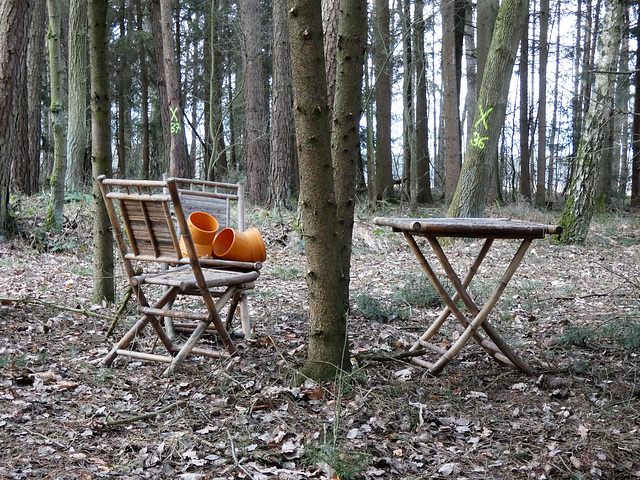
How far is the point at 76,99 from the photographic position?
12.5 meters

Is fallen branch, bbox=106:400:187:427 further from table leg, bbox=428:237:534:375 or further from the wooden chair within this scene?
table leg, bbox=428:237:534:375

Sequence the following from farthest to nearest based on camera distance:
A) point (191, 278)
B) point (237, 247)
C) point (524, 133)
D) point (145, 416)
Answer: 1. point (524, 133)
2. point (237, 247)
3. point (191, 278)
4. point (145, 416)

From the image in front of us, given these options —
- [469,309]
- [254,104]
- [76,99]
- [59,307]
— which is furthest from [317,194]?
[76,99]

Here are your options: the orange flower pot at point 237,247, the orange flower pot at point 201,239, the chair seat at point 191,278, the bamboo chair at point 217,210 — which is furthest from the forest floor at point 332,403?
the orange flower pot at point 201,239

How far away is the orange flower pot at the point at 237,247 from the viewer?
443 centimetres

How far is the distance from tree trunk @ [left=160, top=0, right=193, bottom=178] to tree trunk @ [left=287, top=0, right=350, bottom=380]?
10948 mm

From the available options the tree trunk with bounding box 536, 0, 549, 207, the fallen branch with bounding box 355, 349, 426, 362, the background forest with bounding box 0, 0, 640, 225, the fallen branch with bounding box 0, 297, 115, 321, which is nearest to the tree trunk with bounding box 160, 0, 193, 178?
the background forest with bounding box 0, 0, 640, 225

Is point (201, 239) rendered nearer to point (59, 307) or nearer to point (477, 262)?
point (59, 307)

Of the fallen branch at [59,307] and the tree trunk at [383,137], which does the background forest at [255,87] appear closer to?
the tree trunk at [383,137]

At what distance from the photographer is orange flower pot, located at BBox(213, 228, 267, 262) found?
14.5 feet

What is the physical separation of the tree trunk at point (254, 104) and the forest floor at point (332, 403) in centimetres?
776

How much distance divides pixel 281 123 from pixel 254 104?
6.22 ft

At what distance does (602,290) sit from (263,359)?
157 inches

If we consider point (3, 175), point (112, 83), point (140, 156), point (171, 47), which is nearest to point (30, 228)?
point (3, 175)
